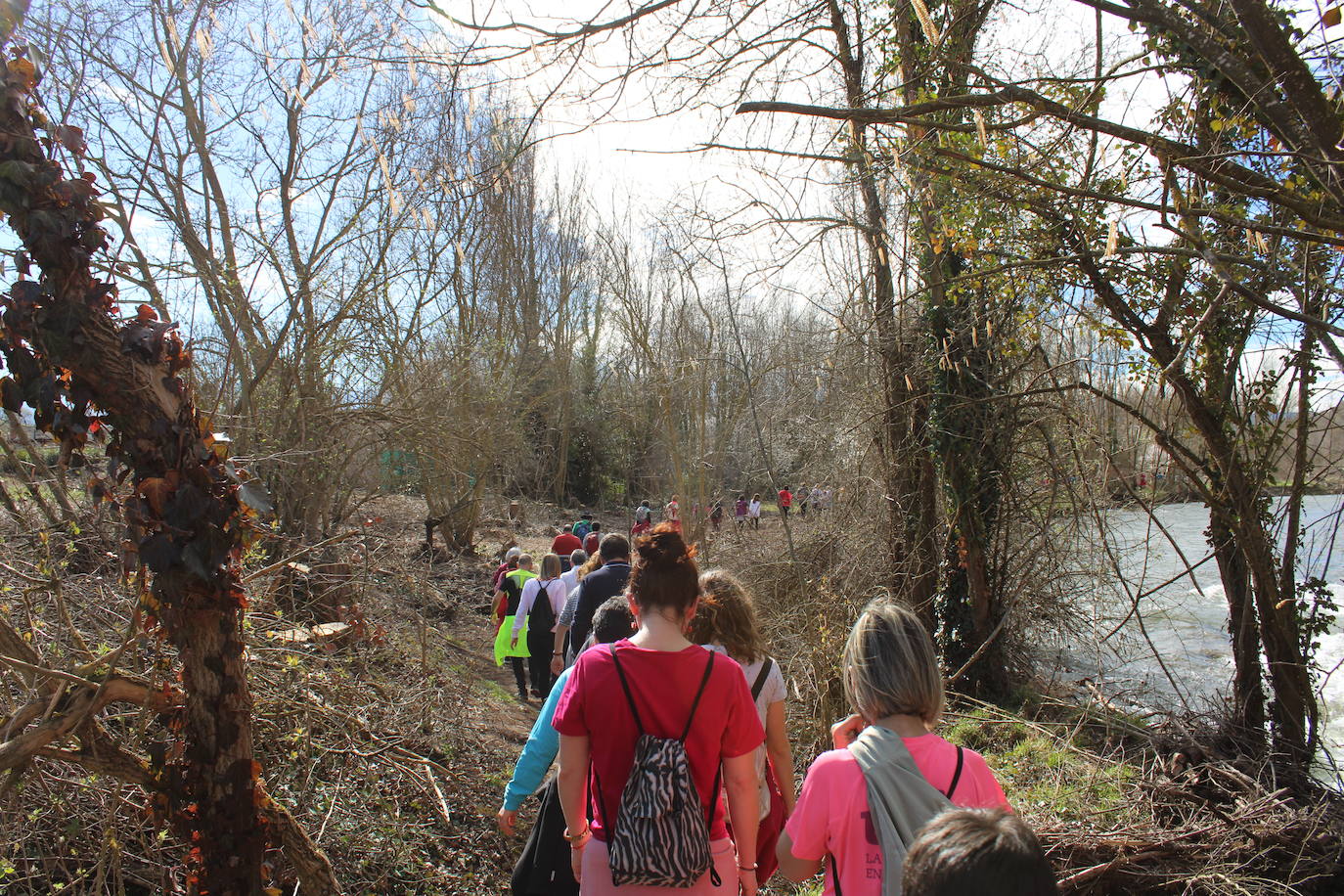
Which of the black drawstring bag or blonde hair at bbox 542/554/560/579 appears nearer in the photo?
the black drawstring bag

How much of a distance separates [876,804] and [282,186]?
10.4 m

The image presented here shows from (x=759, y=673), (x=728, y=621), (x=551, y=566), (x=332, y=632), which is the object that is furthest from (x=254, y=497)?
(x=551, y=566)

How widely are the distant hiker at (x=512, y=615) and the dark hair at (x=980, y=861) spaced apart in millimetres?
7049

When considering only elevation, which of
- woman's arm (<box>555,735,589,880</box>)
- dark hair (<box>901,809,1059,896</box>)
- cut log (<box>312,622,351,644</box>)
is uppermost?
dark hair (<box>901,809,1059,896</box>)

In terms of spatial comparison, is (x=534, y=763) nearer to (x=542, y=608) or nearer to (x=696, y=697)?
(x=696, y=697)

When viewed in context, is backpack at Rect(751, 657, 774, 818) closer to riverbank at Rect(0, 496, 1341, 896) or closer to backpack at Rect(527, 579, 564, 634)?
riverbank at Rect(0, 496, 1341, 896)

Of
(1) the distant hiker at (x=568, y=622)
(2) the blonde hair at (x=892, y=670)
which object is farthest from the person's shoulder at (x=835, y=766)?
(1) the distant hiker at (x=568, y=622)

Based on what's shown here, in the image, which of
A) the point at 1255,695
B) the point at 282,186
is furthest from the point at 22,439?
the point at 1255,695

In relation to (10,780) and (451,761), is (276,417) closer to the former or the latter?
(451,761)

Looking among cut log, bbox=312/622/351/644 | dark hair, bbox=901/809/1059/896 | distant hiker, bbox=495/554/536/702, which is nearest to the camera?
dark hair, bbox=901/809/1059/896

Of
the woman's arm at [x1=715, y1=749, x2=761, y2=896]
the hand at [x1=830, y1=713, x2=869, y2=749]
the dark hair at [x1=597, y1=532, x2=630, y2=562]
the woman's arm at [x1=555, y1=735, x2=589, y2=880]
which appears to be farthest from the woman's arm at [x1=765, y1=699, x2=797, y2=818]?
the dark hair at [x1=597, y1=532, x2=630, y2=562]

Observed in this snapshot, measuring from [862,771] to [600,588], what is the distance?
331 cm

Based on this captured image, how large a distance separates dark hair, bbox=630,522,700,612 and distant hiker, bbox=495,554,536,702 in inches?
229

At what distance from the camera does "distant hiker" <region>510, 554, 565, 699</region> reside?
7840mm
